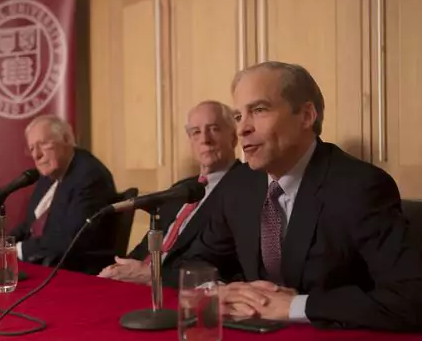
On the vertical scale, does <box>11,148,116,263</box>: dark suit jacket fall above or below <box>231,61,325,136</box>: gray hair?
below

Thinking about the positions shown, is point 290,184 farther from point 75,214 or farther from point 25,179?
point 75,214

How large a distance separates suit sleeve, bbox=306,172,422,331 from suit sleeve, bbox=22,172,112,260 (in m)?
1.78

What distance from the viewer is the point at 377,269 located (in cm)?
163

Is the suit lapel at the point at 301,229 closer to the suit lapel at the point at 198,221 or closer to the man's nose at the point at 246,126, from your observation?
the man's nose at the point at 246,126

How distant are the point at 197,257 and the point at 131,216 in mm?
1022

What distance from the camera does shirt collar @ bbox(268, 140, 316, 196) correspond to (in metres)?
1.91

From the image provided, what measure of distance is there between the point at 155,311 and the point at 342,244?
1.70ft

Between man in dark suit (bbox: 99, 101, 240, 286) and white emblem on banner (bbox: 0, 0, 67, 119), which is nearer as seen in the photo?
man in dark suit (bbox: 99, 101, 240, 286)

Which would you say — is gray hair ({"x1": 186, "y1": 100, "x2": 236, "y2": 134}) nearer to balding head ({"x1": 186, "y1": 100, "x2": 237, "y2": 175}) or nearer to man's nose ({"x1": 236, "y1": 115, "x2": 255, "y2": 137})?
balding head ({"x1": 186, "y1": 100, "x2": 237, "y2": 175})

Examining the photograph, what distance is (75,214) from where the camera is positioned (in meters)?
3.24

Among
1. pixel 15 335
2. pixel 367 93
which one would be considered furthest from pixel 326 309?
pixel 367 93

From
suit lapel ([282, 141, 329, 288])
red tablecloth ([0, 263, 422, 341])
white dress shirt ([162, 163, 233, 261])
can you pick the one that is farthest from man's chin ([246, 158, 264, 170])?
white dress shirt ([162, 163, 233, 261])

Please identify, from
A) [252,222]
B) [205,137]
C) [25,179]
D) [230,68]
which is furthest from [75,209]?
[252,222]

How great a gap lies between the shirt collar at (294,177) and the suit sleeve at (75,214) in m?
1.51
